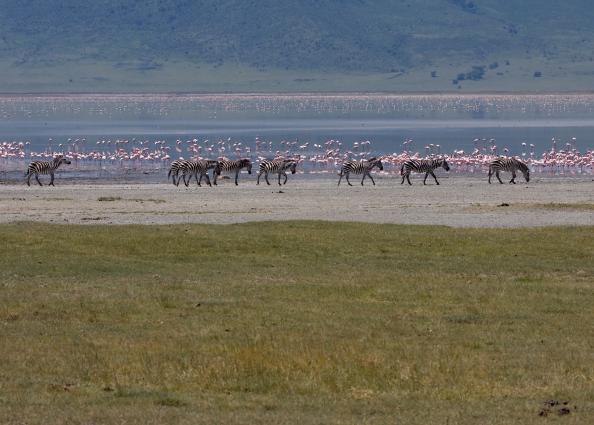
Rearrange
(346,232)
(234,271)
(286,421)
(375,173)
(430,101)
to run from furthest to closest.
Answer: (430,101)
(375,173)
(346,232)
(234,271)
(286,421)

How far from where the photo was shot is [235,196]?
3972 centimetres

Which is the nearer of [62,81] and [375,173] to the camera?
[375,173]

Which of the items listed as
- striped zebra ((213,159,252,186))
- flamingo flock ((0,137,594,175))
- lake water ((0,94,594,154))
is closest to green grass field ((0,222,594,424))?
striped zebra ((213,159,252,186))

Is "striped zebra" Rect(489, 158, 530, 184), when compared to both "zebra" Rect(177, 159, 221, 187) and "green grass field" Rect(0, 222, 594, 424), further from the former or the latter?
"green grass field" Rect(0, 222, 594, 424)

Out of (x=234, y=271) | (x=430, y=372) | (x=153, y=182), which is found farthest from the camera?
(x=153, y=182)

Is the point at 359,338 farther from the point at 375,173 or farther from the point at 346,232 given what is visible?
the point at 375,173

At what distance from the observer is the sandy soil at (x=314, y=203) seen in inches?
1160

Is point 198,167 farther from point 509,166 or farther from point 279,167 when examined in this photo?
point 509,166

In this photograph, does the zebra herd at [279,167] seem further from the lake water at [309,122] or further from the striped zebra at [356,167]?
the lake water at [309,122]

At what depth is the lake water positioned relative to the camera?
271ft

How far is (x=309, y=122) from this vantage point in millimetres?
112875

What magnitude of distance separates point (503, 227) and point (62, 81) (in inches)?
6884

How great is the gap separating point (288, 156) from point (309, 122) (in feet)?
179

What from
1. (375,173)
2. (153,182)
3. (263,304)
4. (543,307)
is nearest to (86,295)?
(263,304)
